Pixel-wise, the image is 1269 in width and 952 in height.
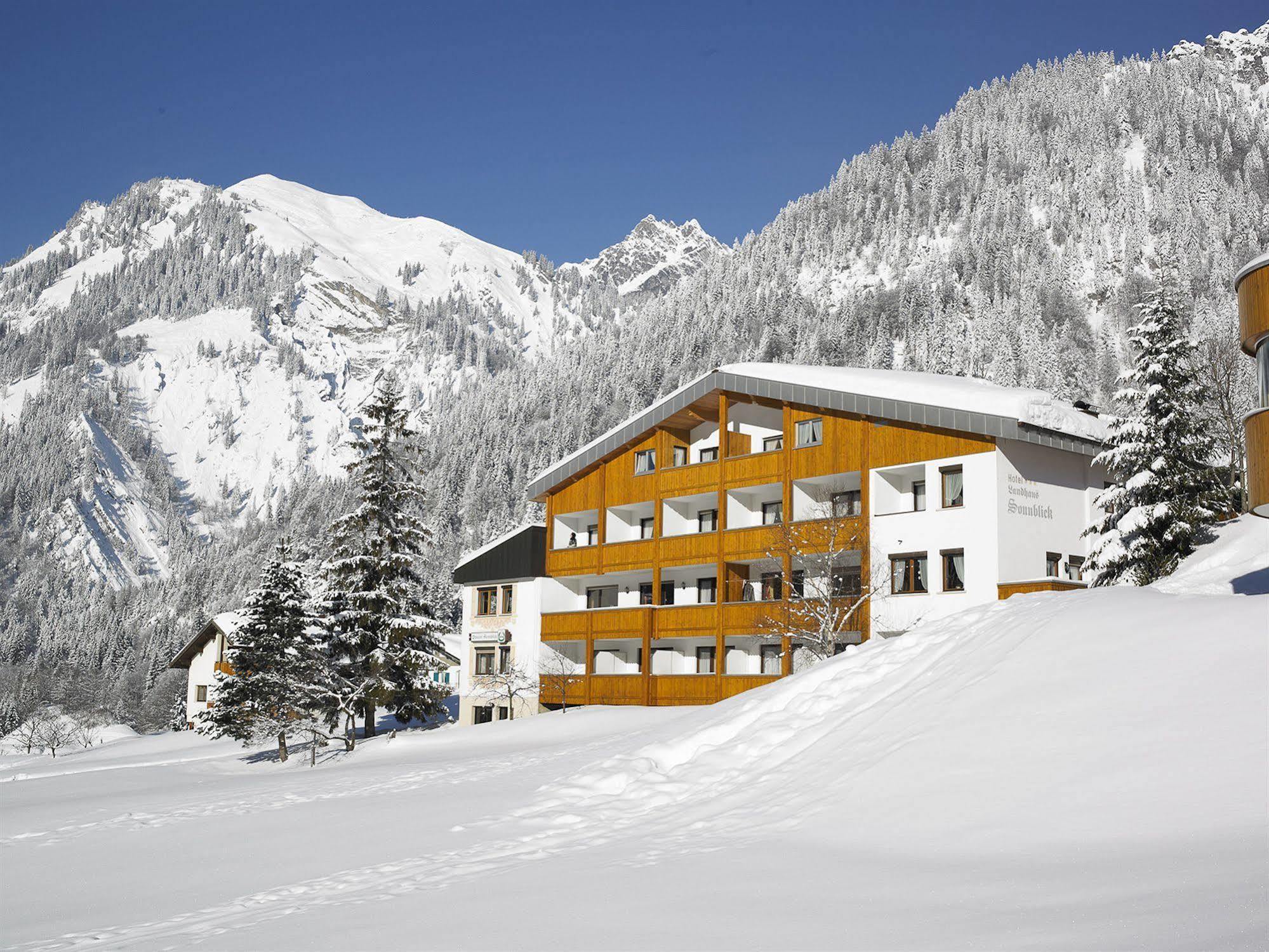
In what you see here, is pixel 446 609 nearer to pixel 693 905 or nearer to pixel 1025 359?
pixel 1025 359

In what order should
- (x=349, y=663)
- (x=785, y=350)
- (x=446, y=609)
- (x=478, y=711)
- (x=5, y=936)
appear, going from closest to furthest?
(x=5, y=936) → (x=349, y=663) → (x=478, y=711) → (x=446, y=609) → (x=785, y=350)

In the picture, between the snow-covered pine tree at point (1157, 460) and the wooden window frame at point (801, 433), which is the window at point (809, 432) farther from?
the snow-covered pine tree at point (1157, 460)

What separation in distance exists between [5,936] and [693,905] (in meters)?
7.55

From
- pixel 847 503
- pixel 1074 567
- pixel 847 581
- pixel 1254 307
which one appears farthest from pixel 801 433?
pixel 1254 307

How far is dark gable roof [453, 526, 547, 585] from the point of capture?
165 feet

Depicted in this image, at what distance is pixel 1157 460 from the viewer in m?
30.0

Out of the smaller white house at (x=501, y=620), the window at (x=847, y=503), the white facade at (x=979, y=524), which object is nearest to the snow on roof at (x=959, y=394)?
the white facade at (x=979, y=524)

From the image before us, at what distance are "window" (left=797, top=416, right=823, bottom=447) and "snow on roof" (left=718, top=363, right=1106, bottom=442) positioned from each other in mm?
1616

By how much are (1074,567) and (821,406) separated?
10.2 meters

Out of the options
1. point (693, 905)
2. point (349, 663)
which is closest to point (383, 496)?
point (349, 663)

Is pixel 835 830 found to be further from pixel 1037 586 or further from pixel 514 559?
pixel 514 559

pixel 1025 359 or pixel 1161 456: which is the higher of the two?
pixel 1025 359

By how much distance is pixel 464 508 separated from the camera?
534 ft

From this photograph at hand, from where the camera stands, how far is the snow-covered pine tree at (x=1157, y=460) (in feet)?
97.7
